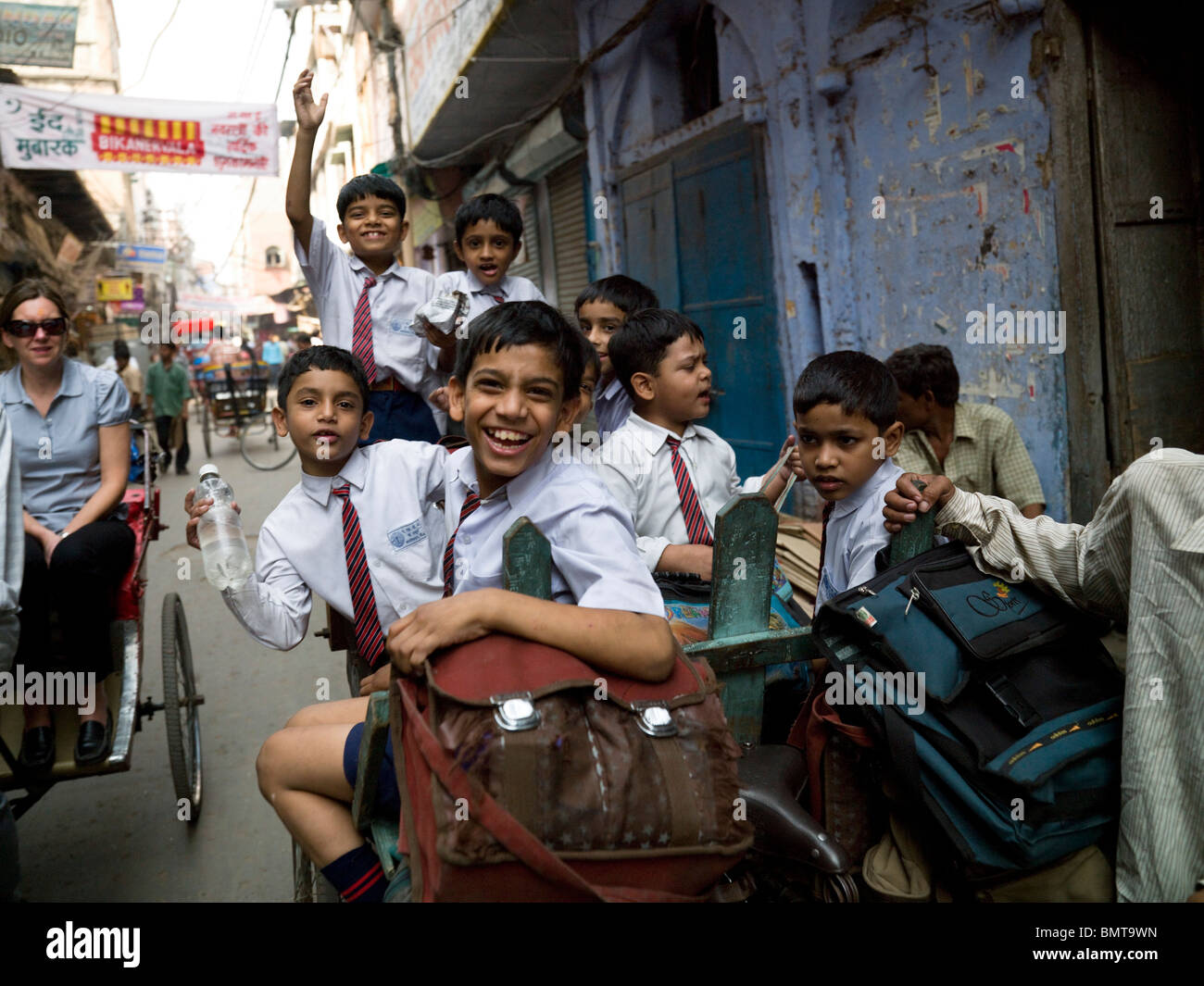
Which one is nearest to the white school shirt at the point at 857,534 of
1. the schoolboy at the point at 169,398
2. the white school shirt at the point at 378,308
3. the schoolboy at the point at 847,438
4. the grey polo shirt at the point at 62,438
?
the schoolboy at the point at 847,438

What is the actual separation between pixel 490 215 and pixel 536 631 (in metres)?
2.53

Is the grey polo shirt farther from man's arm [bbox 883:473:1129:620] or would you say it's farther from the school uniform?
man's arm [bbox 883:473:1129:620]

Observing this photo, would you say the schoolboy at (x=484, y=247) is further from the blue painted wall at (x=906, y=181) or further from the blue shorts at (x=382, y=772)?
the blue painted wall at (x=906, y=181)

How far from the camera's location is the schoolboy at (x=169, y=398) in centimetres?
1280

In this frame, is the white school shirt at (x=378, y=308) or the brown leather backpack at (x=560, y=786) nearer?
the brown leather backpack at (x=560, y=786)

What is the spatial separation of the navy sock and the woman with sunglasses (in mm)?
1583

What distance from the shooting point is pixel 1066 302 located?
3883 millimetres

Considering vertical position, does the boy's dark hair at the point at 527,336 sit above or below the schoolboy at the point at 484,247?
below

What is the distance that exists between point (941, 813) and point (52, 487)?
310 centimetres

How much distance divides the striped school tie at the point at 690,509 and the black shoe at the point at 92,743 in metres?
2.02

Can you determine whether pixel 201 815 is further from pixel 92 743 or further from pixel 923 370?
pixel 923 370

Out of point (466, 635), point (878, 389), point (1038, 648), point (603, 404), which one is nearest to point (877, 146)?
point (603, 404)

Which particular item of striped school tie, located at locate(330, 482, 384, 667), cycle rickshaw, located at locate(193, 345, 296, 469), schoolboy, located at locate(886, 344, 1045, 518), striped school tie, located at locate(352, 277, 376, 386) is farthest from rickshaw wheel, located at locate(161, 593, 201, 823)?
cycle rickshaw, located at locate(193, 345, 296, 469)

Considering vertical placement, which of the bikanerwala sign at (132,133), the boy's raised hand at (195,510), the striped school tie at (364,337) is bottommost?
the boy's raised hand at (195,510)
